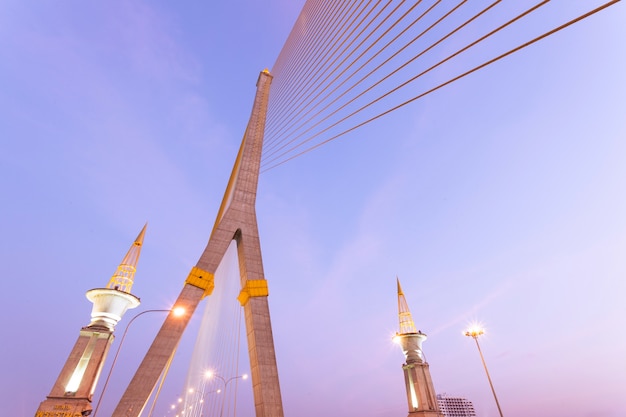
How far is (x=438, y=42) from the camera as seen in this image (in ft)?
24.2

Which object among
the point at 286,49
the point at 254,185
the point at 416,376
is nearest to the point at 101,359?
the point at 254,185

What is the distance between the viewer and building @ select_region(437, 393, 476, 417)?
6068 inches

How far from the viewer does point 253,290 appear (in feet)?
44.2

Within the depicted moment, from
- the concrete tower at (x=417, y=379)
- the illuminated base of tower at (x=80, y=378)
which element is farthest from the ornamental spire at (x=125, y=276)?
the concrete tower at (x=417, y=379)

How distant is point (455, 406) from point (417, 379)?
164759mm

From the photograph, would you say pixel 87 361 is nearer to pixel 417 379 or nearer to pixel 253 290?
pixel 253 290

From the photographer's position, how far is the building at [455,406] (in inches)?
6068

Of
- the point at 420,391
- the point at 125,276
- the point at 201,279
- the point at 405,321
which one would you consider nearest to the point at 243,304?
the point at 201,279

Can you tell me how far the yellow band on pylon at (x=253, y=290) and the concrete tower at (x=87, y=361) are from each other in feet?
46.2

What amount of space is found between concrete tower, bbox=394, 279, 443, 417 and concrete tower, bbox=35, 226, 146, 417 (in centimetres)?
2202

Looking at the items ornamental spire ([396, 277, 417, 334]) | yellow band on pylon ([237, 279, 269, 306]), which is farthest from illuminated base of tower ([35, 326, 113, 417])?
ornamental spire ([396, 277, 417, 334])

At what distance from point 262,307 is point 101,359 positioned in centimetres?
1511

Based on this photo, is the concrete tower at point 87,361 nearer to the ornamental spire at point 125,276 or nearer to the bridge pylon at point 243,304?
the ornamental spire at point 125,276

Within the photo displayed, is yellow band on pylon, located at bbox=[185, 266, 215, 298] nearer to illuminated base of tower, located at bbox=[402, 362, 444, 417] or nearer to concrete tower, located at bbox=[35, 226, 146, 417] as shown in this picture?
concrete tower, located at bbox=[35, 226, 146, 417]
